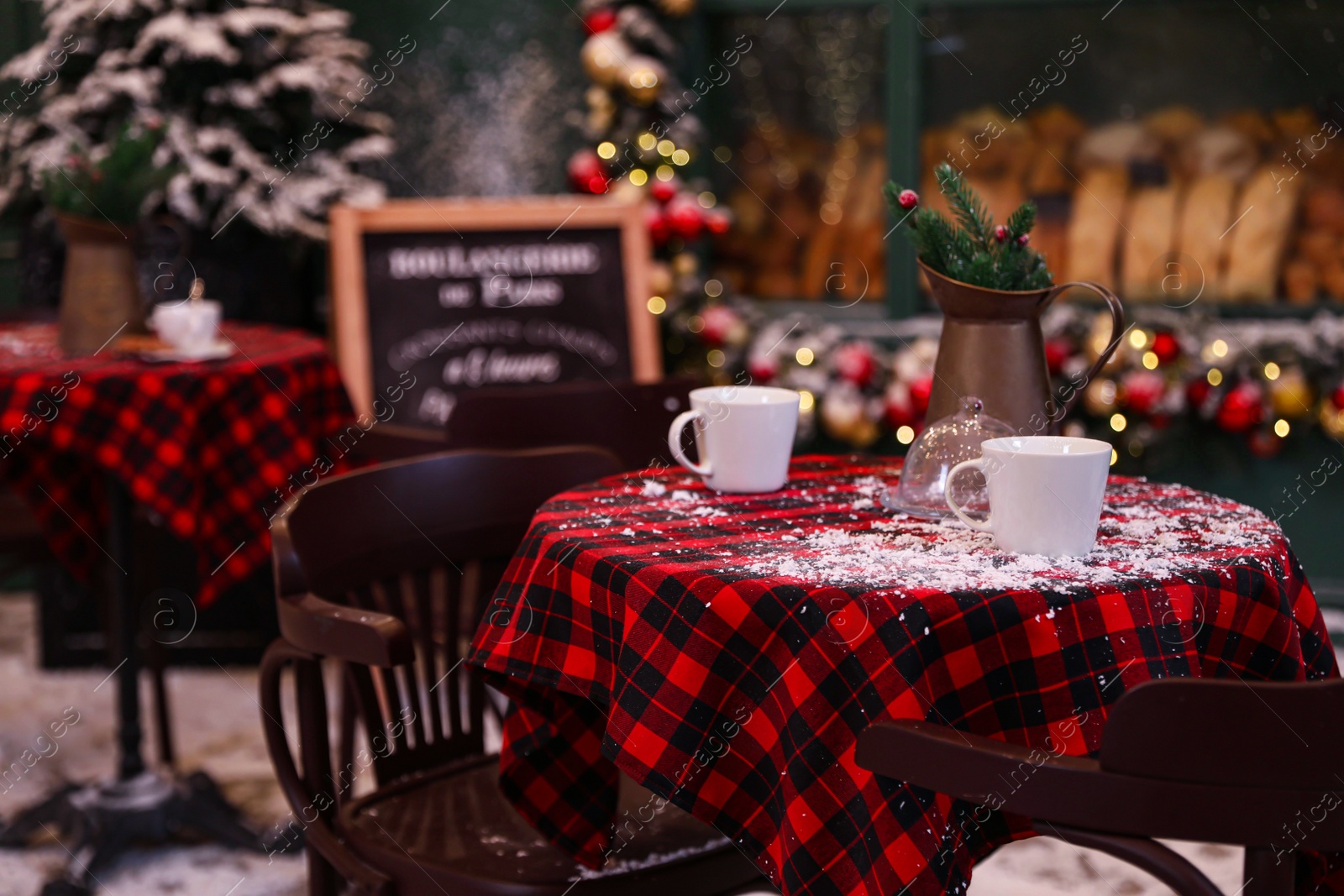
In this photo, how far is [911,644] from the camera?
3.47 ft

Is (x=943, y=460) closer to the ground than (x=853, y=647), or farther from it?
farther from it

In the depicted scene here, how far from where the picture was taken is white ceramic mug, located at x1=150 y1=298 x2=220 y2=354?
7.80ft

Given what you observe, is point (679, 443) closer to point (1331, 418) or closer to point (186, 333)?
point (186, 333)

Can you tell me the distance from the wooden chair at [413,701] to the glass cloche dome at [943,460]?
414 mm

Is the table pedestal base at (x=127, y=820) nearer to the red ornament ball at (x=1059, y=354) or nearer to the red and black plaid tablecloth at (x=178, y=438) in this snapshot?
the red and black plaid tablecloth at (x=178, y=438)

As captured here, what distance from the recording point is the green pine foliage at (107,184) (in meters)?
2.38

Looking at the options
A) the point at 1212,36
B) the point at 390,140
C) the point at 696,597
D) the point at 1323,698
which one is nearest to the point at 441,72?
the point at 390,140

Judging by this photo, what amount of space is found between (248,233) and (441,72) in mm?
767

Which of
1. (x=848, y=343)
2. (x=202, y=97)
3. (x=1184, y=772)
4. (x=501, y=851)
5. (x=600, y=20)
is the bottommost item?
(x=501, y=851)

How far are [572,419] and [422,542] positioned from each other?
688 mm

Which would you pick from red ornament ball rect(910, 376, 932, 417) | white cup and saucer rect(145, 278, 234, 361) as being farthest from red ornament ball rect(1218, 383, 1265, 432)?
white cup and saucer rect(145, 278, 234, 361)

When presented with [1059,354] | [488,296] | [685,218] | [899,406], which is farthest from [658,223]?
[1059,354]

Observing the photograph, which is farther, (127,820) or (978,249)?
(127,820)

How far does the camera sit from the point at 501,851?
4.62 ft
